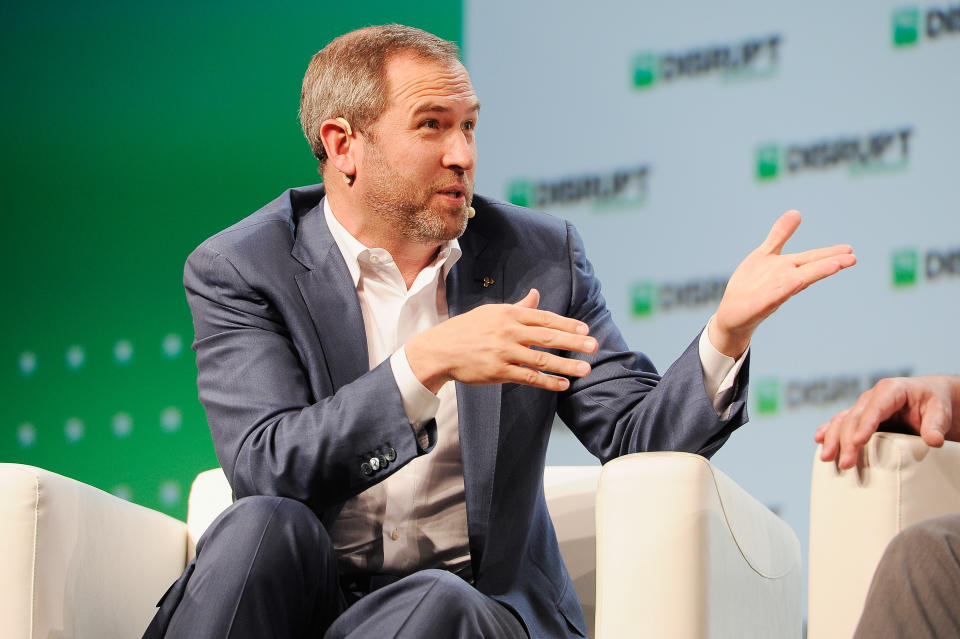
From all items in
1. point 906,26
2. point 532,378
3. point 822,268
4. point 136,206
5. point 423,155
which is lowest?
point 136,206

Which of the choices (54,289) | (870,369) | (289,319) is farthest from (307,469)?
(54,289)

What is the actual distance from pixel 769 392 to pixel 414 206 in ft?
4.53

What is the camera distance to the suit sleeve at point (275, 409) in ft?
4.78

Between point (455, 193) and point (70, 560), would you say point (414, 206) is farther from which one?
point (70, 560)

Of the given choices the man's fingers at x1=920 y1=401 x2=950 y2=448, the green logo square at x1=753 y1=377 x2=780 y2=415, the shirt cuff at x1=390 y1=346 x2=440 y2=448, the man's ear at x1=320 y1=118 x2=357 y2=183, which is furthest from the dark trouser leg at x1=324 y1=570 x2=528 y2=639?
the green logo square at x1=753 y1=377 x2=780 y2=415

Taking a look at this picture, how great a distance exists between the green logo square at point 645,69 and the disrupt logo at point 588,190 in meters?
0.23

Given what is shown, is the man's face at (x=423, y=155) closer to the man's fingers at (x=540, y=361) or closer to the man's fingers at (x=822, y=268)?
the man's fingers at (x=540, y=361)

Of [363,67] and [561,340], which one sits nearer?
[561,340]

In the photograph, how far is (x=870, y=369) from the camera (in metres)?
2.74

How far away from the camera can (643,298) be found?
3006 mm

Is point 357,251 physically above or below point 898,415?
above

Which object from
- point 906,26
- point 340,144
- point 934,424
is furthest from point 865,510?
point 906,26

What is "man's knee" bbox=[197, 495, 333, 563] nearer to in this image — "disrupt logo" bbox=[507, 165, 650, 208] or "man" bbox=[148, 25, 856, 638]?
"man" bbox=[148, 25, 856, 638]

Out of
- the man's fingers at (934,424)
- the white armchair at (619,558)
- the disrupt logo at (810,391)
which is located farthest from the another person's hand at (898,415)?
the disrupt logo at (810,391)
